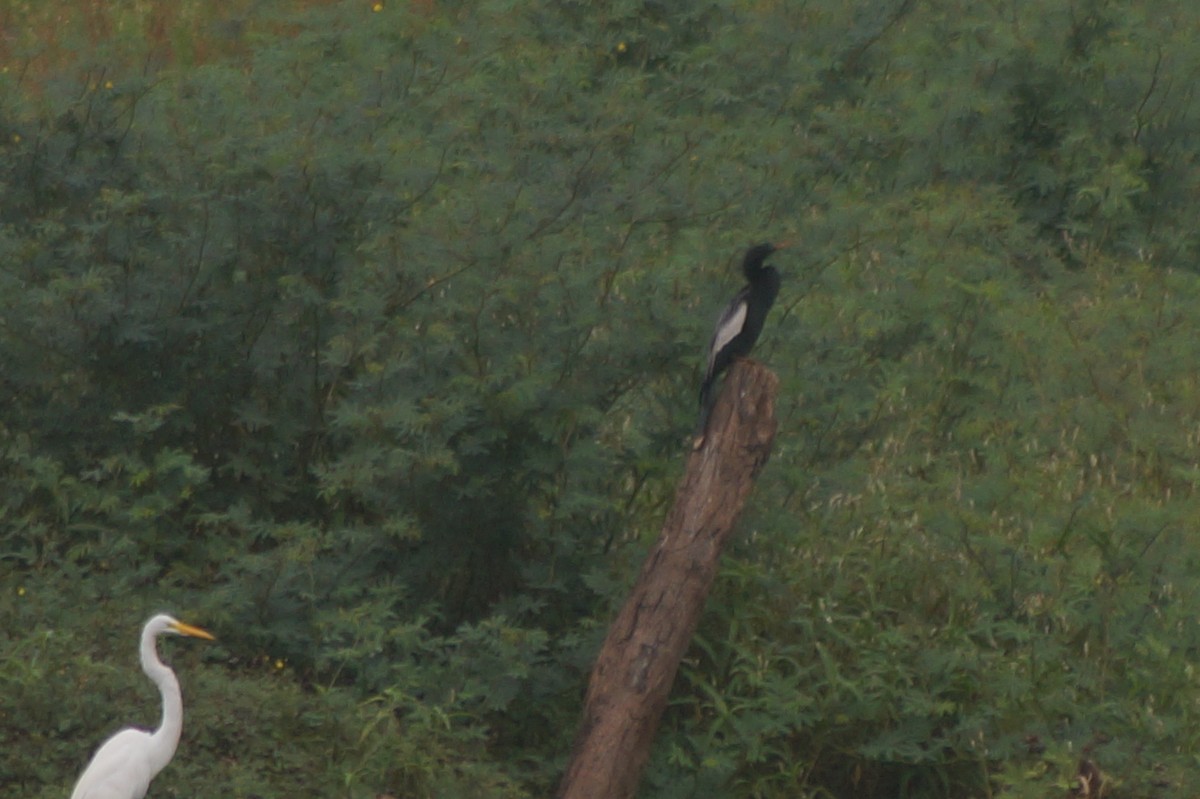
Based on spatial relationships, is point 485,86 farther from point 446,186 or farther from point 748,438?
point 748,438

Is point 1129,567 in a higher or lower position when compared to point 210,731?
lower

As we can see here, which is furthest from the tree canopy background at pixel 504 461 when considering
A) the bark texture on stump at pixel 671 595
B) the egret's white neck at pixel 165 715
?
the bark texture on stump at pixel 671 595

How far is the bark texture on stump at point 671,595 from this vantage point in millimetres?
5781

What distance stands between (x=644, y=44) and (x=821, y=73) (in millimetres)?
1159

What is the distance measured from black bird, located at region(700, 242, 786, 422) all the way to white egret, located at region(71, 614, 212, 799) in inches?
75.9

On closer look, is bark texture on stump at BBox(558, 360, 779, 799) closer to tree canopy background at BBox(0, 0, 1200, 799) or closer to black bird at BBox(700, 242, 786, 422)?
black bird at BBox(700, 242, 786, 422)

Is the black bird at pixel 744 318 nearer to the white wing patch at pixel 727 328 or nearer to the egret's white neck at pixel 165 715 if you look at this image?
the white wing patch at pixel 727 328

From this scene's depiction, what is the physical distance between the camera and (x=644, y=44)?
1193 cm

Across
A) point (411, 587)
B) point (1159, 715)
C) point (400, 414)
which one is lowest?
point (1159, 715)

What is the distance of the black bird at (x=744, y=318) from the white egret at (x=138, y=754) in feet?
6.33

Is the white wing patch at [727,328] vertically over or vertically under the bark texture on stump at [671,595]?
over

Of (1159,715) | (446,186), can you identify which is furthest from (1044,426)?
(446,186)

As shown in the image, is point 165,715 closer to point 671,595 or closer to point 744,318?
point 671,595

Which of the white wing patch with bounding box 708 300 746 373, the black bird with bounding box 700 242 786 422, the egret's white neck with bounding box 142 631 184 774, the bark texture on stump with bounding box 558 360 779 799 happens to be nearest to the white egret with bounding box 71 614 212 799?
the egret's white neck with bounding box 142 631 184 774
